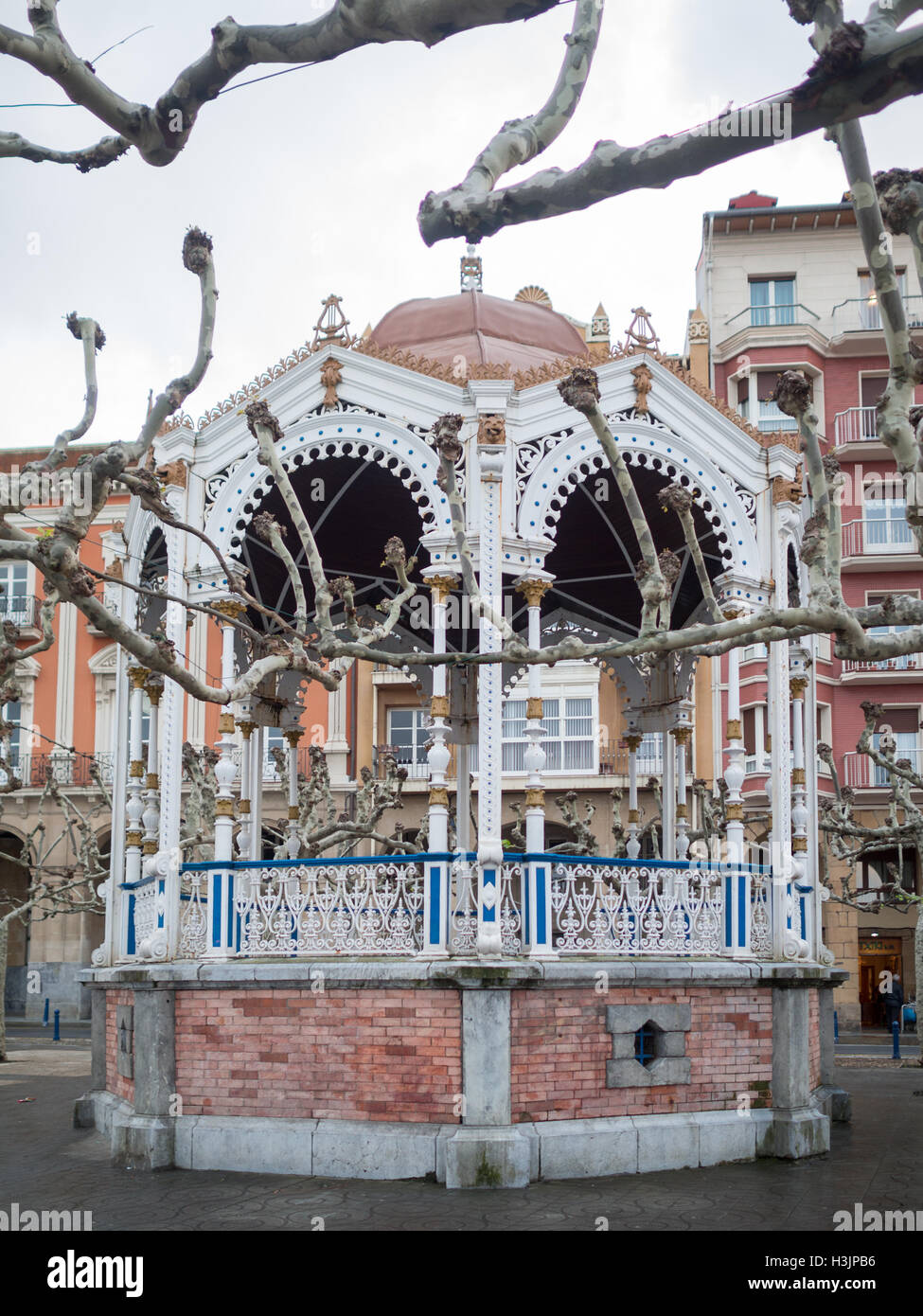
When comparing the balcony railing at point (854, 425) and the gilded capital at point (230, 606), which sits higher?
the balcony railing at point (854, 425)

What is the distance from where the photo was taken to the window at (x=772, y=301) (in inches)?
1656

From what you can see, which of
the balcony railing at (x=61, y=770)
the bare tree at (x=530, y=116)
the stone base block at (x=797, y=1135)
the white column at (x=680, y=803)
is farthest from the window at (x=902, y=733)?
the bare tree at (x=530, y=116)

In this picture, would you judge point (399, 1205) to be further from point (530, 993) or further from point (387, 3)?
point (387, 3)

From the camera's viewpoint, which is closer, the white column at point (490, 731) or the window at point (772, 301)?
the white column at point (490, 731)

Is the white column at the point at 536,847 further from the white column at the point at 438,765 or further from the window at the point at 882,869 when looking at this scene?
the window at the point at 882,869

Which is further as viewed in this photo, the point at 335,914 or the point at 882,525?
the point at 882,525

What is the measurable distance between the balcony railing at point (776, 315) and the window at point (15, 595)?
74.8ft

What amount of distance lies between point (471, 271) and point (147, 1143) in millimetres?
10615

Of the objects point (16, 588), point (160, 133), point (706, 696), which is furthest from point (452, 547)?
point (16, 588)

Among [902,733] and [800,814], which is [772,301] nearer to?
[902,733]

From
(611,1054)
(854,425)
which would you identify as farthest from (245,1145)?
(854,425)

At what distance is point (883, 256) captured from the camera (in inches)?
248

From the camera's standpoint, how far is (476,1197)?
10258 mm
